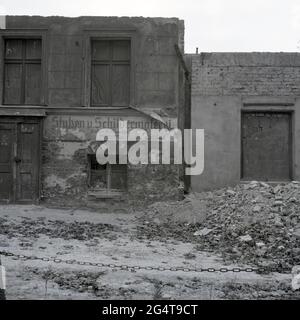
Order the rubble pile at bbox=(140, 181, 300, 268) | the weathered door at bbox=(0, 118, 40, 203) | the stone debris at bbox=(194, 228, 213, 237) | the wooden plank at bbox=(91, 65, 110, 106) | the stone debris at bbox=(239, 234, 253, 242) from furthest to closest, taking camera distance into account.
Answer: the wooden plank at bbox=(91, 65, 110, 106)
the weathered door at bbox=(0, 118, 40, 203)
the stone debris at bbox=(194, 228, 213, 237)
the stone debris at bbox=(239, 234, 253, 242)
the rubble pile at bbox=(140, 181, 300, 268)

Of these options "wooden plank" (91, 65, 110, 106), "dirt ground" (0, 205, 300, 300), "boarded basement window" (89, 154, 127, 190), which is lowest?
"dirt ground" (0, 205, 300, 300)

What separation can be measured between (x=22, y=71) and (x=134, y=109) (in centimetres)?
335

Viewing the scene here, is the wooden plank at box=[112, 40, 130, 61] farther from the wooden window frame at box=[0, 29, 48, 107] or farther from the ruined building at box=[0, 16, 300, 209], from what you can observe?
the wooden window frame at box=[0, 29, 48, 107]

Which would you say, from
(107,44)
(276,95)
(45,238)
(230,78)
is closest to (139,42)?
(107,44)

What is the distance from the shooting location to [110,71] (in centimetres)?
1242

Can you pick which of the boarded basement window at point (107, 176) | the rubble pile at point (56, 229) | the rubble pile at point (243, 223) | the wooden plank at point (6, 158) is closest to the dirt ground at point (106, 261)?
the rubble pile at point (56, 229)

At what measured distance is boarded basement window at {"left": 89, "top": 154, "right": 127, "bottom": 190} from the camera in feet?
40.5

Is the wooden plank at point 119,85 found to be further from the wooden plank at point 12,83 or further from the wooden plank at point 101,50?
the wooden plank at point 12,83

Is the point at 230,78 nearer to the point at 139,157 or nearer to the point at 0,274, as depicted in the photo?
the point at 139,157

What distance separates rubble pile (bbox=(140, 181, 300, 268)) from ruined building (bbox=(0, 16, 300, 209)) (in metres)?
1.03

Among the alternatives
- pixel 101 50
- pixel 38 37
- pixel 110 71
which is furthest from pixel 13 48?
pixel 110 71

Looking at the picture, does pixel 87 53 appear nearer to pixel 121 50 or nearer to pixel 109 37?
pixel 109 37

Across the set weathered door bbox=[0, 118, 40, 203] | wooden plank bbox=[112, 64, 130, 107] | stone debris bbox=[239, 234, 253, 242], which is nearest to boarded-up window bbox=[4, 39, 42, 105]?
weathered door bbox=[0, 118, 40, 203]

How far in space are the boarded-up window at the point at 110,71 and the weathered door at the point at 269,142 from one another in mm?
3510
